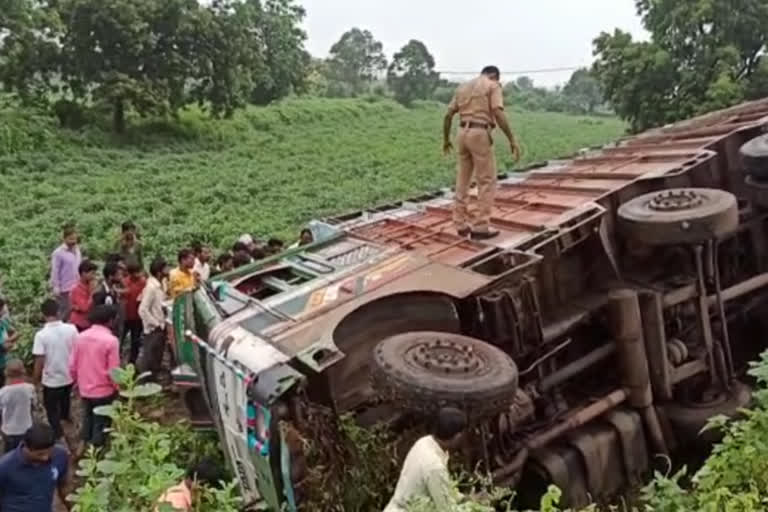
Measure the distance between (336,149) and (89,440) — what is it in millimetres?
22007

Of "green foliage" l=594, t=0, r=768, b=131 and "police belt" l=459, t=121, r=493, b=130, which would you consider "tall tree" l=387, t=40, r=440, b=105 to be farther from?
"police belt" l=459, t=121, r=493, b=130

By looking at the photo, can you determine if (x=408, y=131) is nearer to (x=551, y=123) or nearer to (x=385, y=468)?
(x=551, y=123)

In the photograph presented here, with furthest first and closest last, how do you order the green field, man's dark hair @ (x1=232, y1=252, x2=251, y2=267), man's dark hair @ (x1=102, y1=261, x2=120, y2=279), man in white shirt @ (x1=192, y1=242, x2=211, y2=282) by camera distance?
the green field → man's dark hair @ (x1=232, y1=252, x2=251, y2=267) → man in white shirt @ (x1=192, y1=242, x2=211, y2=282) → man's dark hair @ (x1=102, y1=261, x2=120, y2=279)

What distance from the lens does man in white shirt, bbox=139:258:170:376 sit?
23.1 feet

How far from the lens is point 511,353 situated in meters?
5.34

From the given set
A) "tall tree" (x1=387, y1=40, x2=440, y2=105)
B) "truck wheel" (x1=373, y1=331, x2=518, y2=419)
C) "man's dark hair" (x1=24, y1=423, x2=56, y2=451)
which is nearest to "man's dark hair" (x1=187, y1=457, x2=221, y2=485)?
"man's dark hair" (x1=24, y1=423, x2=56, y2=451)

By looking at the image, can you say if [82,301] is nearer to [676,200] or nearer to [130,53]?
[676,200]

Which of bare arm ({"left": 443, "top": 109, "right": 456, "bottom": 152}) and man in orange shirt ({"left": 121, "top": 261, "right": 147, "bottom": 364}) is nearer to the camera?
bare arm ({"left": 443, "top": 109, "right": 456, "bottom": 152})

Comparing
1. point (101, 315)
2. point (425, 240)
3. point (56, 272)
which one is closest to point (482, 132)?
point (425, 240)

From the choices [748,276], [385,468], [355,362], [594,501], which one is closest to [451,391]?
[385,468]

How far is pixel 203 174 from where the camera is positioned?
69.3 feet

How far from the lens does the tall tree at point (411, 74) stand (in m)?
52.1

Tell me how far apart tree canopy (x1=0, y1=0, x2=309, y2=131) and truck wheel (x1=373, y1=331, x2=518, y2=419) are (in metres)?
20.2

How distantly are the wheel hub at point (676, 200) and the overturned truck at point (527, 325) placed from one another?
0.01m
